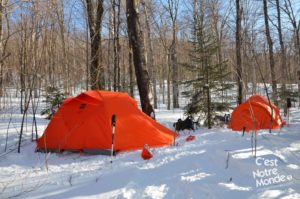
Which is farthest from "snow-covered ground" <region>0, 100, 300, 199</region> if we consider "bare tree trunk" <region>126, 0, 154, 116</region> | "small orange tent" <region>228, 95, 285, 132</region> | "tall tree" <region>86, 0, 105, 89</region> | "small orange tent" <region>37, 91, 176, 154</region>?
"tall tree" <region>86, 0, 105, 89</region>

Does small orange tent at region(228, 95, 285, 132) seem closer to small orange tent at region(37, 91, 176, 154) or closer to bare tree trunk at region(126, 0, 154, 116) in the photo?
bare tree trunk at region(126, 0, 154, 116)

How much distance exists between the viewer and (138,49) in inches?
332

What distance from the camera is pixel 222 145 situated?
19.5 ft

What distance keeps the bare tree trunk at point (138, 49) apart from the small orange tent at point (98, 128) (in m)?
1.60

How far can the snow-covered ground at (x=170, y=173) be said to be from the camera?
13.1 feet

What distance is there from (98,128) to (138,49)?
320 cm

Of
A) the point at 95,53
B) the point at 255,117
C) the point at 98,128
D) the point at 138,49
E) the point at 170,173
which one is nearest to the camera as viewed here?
the point at 170,173

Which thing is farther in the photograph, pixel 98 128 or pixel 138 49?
pixel 138 49

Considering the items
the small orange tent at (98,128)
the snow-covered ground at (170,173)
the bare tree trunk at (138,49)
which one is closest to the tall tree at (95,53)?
the bare tree trunk at (138,49)

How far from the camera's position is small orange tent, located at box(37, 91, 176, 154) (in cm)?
620

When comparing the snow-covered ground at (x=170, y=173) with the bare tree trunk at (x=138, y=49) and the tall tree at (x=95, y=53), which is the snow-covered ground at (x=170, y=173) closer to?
the bare tree trunk at (x=138, y=49)

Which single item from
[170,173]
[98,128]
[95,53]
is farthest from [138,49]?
→ [170,173]

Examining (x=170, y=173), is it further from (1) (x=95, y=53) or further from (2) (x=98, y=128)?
(1) (x=95, y=53)

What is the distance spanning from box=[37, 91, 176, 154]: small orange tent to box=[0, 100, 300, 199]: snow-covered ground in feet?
1.05
